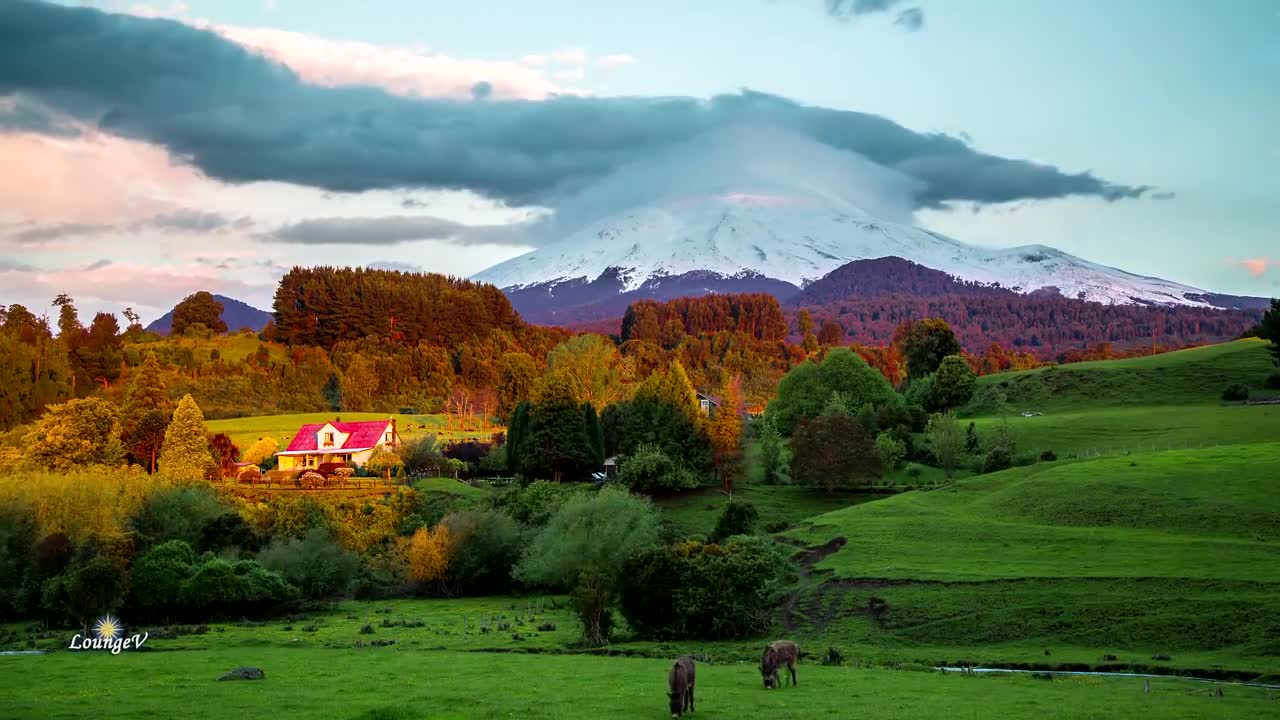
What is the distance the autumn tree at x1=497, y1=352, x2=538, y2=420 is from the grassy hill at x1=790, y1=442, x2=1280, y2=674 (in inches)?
2259

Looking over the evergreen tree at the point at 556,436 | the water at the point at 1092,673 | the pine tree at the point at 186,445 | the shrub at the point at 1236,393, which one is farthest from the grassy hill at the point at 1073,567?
the pine tree at the point at 186,445

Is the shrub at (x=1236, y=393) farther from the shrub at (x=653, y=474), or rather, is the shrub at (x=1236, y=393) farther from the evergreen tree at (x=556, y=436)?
the evergreen tree at (x=556, y=436)

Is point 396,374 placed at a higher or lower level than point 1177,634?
higher

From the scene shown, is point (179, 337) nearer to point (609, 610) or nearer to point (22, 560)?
point (22, 560)

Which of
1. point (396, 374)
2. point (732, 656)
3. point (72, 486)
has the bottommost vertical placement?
point (732, 656)

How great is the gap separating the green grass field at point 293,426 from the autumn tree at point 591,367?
10.3 metres

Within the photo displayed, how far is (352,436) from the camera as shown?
3403 inches

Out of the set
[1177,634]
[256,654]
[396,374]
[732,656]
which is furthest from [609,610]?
[396,374]

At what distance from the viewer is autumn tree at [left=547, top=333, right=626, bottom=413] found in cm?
10200

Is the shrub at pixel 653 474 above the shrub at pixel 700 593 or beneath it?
above

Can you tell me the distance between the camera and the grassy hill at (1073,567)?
110ft

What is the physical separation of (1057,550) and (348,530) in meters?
38.1

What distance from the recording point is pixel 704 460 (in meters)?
74.8

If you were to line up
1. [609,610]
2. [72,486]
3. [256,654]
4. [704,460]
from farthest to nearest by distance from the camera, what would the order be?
[704,460]
[72,486]
[609,610]
[256,654]
